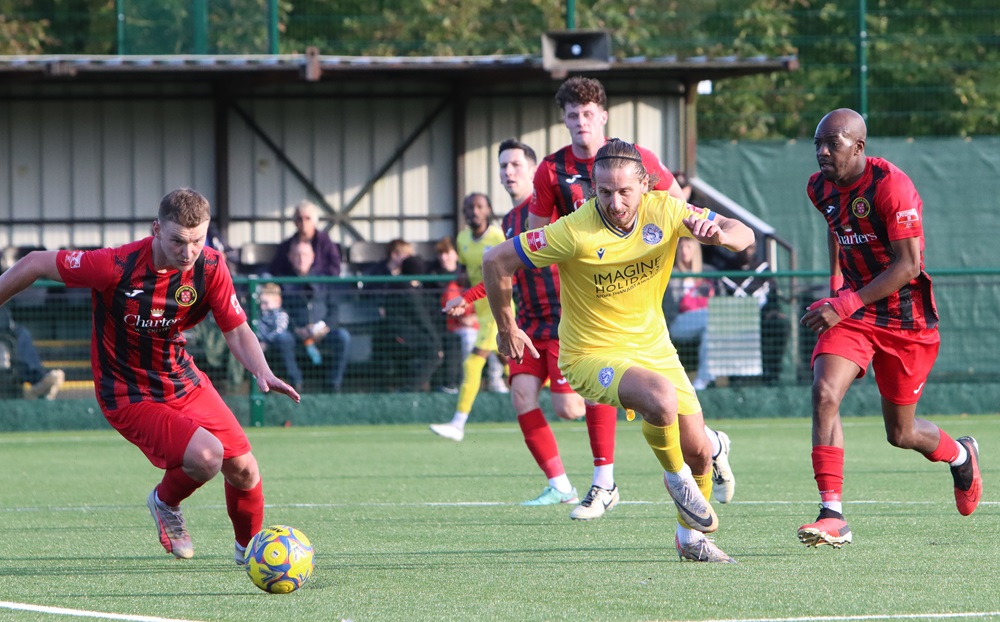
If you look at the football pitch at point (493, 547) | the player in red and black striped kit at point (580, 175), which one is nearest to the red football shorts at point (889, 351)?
the football pitch at point (493, 547)

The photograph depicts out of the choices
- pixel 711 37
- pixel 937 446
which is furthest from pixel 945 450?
pixel 711 37

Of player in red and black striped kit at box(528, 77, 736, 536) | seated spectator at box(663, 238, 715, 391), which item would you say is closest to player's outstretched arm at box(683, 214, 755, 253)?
player in red and black striped kit at box(528, 77, 736, 536)

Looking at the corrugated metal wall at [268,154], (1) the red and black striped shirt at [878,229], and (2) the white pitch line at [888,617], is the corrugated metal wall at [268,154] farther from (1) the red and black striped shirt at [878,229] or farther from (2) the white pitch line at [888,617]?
(2) the white pitch line at [888,617]

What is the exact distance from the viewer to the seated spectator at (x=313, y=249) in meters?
15.0

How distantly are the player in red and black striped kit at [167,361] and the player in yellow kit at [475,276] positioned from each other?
5.33 metres

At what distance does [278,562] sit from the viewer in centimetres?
554

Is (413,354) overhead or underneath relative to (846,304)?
underneath

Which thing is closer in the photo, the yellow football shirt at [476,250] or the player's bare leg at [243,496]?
the player's bare leg at [243,496]

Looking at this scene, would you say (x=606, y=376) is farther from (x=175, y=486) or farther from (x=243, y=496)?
(x=175, y=486)

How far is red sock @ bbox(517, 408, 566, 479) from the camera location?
842cm

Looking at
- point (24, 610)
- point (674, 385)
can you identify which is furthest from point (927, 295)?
point (24, 610)

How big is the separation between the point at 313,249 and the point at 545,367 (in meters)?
6.88

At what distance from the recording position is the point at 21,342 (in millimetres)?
13906

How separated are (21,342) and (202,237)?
27.6 ft
